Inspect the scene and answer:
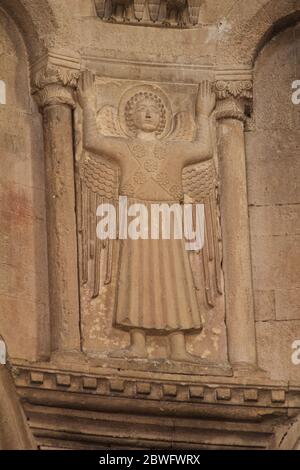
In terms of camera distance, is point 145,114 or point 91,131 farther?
point 145,114

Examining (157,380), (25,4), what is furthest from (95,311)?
(25,4)

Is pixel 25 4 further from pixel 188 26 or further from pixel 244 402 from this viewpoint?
pixel 244 402

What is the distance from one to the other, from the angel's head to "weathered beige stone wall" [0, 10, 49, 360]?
612 mm

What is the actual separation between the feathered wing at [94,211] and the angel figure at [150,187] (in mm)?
27

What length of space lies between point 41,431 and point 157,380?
810 mm

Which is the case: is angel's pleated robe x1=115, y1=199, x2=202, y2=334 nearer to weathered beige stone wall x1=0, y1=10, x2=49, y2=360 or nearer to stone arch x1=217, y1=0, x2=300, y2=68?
weathered beige stone wall x1=0, y1=10, x2=49, y2=360

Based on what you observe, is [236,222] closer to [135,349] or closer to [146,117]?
[146,117]

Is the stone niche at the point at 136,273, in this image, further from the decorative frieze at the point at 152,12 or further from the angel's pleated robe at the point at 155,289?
the decorative frieze at the point at 152,12

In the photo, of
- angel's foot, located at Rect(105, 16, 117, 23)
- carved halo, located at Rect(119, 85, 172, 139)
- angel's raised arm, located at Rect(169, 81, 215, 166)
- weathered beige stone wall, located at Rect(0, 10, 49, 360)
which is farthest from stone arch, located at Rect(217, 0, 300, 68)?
weathered beige stone wall, located at Rect(0, 10, 49, 360)

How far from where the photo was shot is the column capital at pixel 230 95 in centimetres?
2012

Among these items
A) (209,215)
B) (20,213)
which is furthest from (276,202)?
(20,213)

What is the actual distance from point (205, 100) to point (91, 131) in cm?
82

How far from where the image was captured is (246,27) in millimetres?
20250

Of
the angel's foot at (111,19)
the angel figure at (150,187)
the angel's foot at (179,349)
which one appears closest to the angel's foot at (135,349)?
the angel figure at (150,187)
